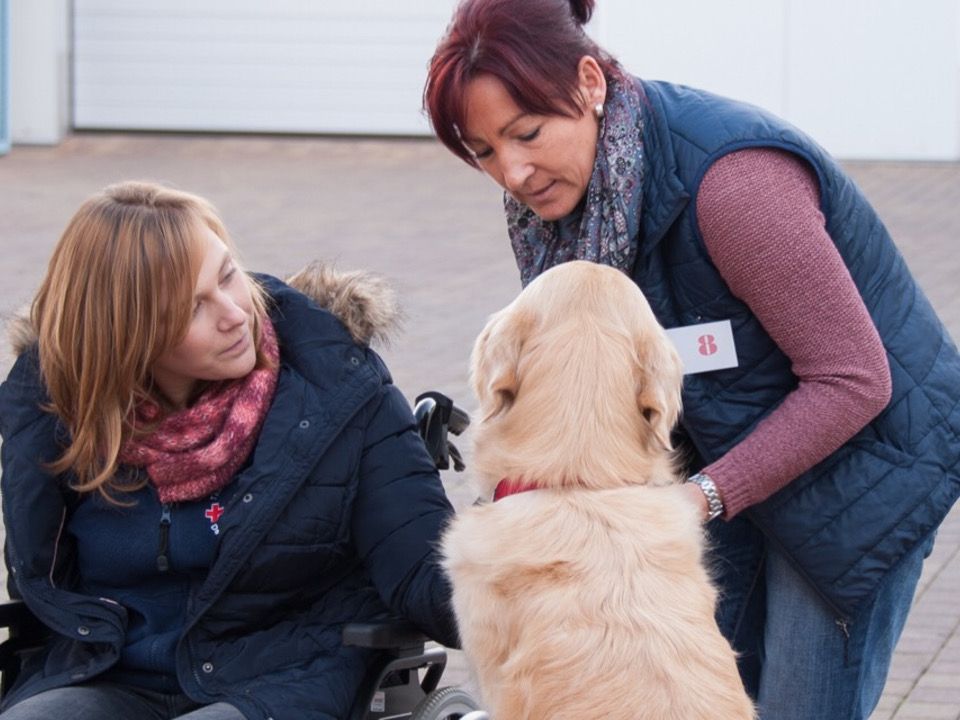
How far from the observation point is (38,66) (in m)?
16.0

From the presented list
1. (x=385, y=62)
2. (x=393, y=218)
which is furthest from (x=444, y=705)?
(x=385, y=62)

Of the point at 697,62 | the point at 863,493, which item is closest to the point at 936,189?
the point at 697,62

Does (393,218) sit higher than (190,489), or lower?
lower

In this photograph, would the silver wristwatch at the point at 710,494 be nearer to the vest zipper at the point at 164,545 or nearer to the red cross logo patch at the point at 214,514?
the red cross logo patch at the point at 214,514

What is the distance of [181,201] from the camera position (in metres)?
3.38

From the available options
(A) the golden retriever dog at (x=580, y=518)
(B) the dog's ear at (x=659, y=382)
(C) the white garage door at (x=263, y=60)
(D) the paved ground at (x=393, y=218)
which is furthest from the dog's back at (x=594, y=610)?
(C) the white garage door at (x=263, y=60)

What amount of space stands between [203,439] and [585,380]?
2.86ft

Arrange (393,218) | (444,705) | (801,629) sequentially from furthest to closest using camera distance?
(393,218), (444,705), (801,629)

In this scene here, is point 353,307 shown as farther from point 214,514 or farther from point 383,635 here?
point 383,635

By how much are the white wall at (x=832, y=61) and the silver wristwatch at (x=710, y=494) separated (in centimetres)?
1250

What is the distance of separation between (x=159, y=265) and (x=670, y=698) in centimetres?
134

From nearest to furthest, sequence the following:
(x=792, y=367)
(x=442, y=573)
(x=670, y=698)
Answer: (x=670, y=698) → (x=792, y=367) → (x=442, y=573)

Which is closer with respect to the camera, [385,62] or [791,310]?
[791,310]

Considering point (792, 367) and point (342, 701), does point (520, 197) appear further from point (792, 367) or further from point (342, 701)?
point (342, 701)
